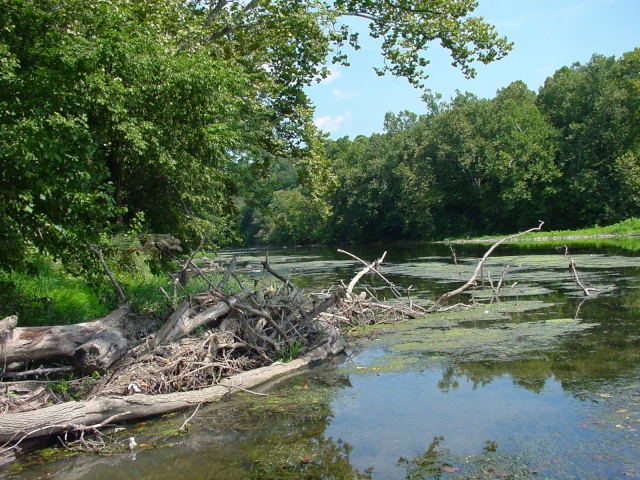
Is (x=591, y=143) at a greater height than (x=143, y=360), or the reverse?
(x=591, y=143)

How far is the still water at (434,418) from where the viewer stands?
5.08 meters

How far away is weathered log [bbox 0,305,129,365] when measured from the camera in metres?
6.41

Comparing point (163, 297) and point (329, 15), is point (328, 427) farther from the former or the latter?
point (329, 15)

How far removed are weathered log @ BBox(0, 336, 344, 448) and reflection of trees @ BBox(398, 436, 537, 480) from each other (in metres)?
2.90

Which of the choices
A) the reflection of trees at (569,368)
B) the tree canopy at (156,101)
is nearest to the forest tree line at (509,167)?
the tree canopy at (156,101)

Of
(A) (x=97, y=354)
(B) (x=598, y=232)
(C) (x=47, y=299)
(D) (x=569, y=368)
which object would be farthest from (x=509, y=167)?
(A) (x=97, y=354)

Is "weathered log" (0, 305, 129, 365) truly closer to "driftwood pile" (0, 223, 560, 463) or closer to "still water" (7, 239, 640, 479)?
"driftwood pile" (0, 223, 560, 463)

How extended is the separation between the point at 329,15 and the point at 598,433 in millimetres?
14169

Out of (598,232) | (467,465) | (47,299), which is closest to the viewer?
(467,465)

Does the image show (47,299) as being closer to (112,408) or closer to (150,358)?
(150,358)

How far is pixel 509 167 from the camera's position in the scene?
52812mm

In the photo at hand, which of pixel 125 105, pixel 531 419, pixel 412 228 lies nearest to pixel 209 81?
pixel 125 105

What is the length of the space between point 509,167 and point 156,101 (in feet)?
150

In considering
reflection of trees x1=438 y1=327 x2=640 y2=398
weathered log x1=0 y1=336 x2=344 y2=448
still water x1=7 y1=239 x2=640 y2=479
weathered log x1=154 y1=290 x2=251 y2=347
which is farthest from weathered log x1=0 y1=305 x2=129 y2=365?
reflection of trees x1=438 y1=327 x2=640 y2=398
